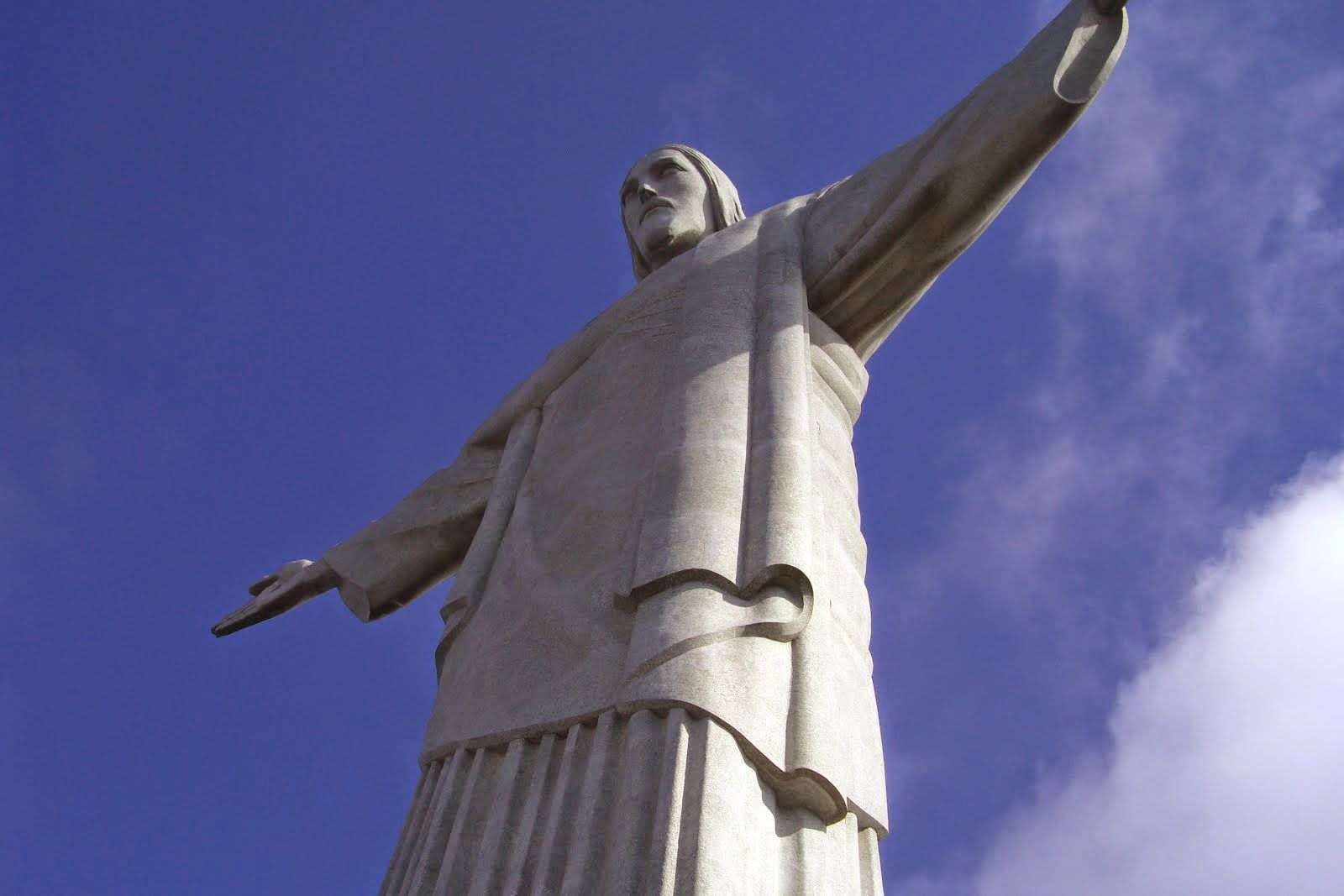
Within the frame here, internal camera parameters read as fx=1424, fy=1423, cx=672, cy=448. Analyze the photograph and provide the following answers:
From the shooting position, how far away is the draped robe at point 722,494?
5.00m

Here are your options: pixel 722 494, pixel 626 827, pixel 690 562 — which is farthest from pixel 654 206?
pixel 626 827

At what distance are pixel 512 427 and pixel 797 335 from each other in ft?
6.81

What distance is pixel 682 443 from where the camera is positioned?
5.97 meters

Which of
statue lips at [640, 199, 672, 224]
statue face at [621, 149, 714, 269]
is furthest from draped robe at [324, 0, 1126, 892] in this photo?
statue lips at [640, 199, 672, 224]

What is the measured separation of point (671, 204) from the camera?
356 inches

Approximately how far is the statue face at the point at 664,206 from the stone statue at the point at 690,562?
2 cm

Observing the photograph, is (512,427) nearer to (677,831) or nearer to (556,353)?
(556,353)

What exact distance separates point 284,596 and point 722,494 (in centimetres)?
383

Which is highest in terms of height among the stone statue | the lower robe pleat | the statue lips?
the statue lips

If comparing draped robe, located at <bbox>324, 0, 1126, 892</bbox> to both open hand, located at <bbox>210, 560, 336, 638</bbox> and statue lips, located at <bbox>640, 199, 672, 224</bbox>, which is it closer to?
open hand, located at <bbox>210, 560, 336, 638</bbox>

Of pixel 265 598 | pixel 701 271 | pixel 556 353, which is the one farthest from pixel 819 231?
pixel 265 598

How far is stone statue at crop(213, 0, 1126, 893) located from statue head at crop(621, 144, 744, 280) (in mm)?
30

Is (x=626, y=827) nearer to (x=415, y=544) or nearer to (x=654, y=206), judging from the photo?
(x=415, y=544)

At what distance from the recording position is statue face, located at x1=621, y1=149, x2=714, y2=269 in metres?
8.89
